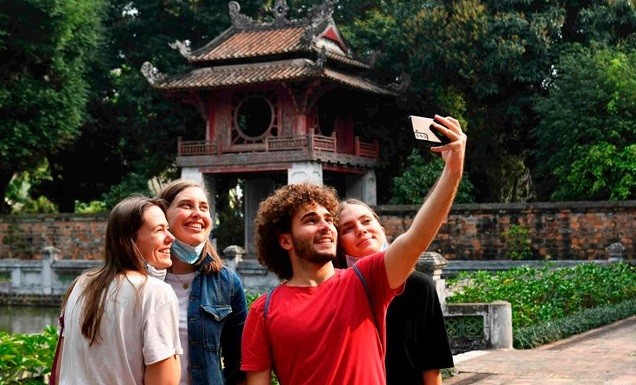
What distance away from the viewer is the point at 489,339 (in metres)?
10.4

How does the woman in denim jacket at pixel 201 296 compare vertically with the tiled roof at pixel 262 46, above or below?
below

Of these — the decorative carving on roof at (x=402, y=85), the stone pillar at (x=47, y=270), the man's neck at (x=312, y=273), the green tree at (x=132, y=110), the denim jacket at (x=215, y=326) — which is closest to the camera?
the man's neck at (x=312, y=273)

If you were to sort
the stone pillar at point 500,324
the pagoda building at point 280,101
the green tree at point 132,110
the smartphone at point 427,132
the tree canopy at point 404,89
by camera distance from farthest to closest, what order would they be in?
the green tree at point 132,110 < the pagoda building at point 280,101 < the tree canopy at point 404,89 < the stone pillar at point 500,324 < the smartphone at point 427,132

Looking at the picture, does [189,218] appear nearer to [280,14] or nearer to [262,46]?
[262,46]

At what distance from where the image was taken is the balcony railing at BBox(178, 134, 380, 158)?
2500 cm

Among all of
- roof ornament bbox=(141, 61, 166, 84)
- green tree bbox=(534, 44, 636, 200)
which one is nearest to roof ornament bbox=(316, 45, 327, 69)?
roof ornament bbox=(141, 61, 166, 84)

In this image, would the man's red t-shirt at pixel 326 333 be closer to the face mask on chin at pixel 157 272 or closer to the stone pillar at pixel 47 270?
the face mask on chin at pixel 157 272

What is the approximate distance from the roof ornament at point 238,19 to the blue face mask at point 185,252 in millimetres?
23837

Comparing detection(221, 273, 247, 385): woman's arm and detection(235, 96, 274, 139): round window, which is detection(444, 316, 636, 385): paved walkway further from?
detection(235, 96, 274, 139): round window

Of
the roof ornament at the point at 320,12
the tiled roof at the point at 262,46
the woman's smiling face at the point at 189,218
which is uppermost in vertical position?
the roof ornament at the point at 320,12

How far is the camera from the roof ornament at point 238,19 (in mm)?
27062

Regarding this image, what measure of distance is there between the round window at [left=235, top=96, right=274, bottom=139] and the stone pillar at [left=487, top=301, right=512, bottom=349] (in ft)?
55.7

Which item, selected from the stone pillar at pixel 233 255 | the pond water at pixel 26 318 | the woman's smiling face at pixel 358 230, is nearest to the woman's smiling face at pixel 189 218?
the woman's smiling face at pixel 358 230

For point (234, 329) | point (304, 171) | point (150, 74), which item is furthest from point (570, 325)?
Result: point (150, 74)
